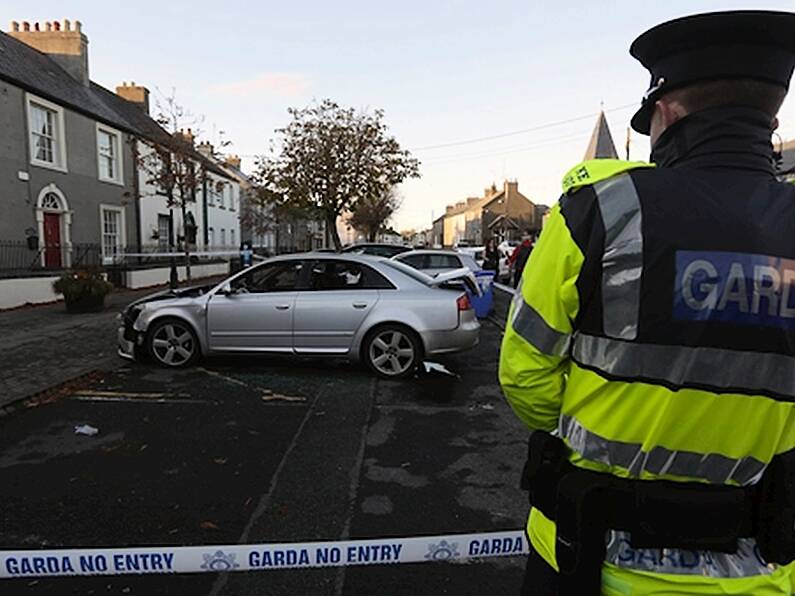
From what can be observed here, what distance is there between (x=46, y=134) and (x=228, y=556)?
20.4 meters

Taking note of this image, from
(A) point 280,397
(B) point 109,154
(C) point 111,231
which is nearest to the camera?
(A) point 280,397

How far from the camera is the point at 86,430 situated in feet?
16.8

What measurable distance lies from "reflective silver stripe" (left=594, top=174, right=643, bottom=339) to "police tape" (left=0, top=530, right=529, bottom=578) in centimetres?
134

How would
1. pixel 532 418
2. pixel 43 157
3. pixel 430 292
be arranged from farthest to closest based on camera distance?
1. pixel 43 157
2. pixel 430 292
3. pixel 532 418

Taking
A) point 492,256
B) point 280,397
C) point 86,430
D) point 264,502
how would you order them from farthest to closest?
1. point 492,256
2. point 280,397
3. point 86,430
4. point 264,502

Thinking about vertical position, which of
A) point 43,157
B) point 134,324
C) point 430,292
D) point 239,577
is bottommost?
point 239,577

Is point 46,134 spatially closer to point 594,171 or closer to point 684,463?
point 594,171

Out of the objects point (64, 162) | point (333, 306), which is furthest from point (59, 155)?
point (333, 306)

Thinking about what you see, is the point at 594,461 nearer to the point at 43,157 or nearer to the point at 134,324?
the point at 134,324

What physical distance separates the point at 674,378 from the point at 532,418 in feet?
1.31

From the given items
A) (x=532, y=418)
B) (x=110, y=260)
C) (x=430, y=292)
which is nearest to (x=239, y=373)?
(x=430, y=292)

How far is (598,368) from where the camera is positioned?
1.31 metres

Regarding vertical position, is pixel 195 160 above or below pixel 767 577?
above

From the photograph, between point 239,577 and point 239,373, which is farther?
point 239,373
